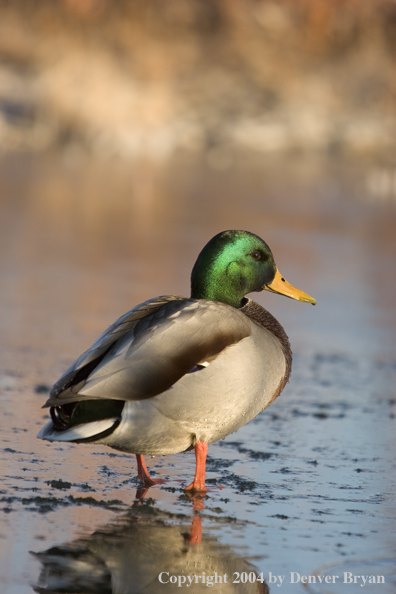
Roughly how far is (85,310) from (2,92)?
1611 centimetres

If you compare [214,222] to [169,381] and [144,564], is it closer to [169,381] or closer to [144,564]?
[169,381]

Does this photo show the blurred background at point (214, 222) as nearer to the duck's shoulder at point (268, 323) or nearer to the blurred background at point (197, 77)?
the blurred background at point (197, 77)

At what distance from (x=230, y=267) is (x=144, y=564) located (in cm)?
133

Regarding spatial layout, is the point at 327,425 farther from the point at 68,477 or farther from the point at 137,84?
the point at 137,84

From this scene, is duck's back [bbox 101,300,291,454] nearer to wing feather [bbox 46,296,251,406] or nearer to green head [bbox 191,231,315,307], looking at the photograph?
wing feather [bbox 46,296,251,406]

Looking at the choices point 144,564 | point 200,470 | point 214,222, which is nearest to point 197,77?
point 214,222

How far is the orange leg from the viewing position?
3.22m

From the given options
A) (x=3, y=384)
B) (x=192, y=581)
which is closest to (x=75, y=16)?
(x=3, y=384)

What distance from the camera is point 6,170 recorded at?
1408 cm

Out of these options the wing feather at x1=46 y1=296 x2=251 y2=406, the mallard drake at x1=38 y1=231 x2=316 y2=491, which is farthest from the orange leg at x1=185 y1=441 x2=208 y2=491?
the wing feather at x1=46 y1=296 x2=251 y2=406

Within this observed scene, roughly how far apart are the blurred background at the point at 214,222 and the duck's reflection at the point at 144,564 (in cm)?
6

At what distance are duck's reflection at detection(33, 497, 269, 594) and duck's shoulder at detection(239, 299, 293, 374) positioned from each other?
872mm

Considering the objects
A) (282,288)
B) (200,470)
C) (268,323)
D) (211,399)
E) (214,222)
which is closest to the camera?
(211,399)

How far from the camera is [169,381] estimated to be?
303cm
